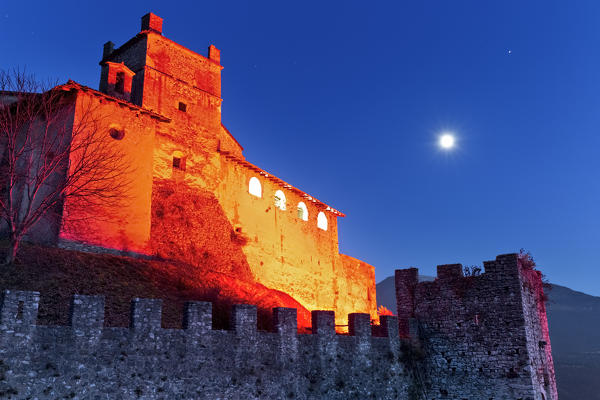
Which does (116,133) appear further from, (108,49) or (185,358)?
(185,358)

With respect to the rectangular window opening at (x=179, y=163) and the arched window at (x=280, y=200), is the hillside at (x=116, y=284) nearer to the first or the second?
the rectangular window opening at (x=179, y=163)

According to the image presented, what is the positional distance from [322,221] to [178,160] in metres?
14.3

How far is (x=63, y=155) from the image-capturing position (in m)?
21.1

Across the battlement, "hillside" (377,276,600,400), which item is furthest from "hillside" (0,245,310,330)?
"hillside" (377,276,600,400)

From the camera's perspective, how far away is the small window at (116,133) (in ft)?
79.2

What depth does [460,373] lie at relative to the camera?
1775 cm

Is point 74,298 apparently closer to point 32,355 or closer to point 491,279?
point 32,355

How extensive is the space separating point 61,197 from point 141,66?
32.0 ft

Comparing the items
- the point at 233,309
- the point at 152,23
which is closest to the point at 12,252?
the point at 233,309

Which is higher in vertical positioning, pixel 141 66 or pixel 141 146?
pixel 141 66

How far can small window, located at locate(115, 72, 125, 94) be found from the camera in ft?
87.8

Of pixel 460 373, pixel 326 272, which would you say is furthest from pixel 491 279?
pixel 326 272

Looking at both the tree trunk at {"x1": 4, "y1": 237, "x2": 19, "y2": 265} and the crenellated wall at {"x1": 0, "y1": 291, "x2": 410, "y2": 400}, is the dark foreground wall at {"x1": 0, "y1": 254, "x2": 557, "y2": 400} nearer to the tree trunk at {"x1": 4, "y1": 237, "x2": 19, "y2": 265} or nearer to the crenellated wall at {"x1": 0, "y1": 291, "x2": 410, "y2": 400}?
the crenellated wall at {"x1": 0, "y1": 291, "x2": 410, "y2": 400}

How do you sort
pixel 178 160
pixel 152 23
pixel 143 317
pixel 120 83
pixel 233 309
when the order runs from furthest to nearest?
1. pixel 152 23
2. pixel 178 160
3. pixel 120 83
4. pixel 233 309
5. pixel 143 317
